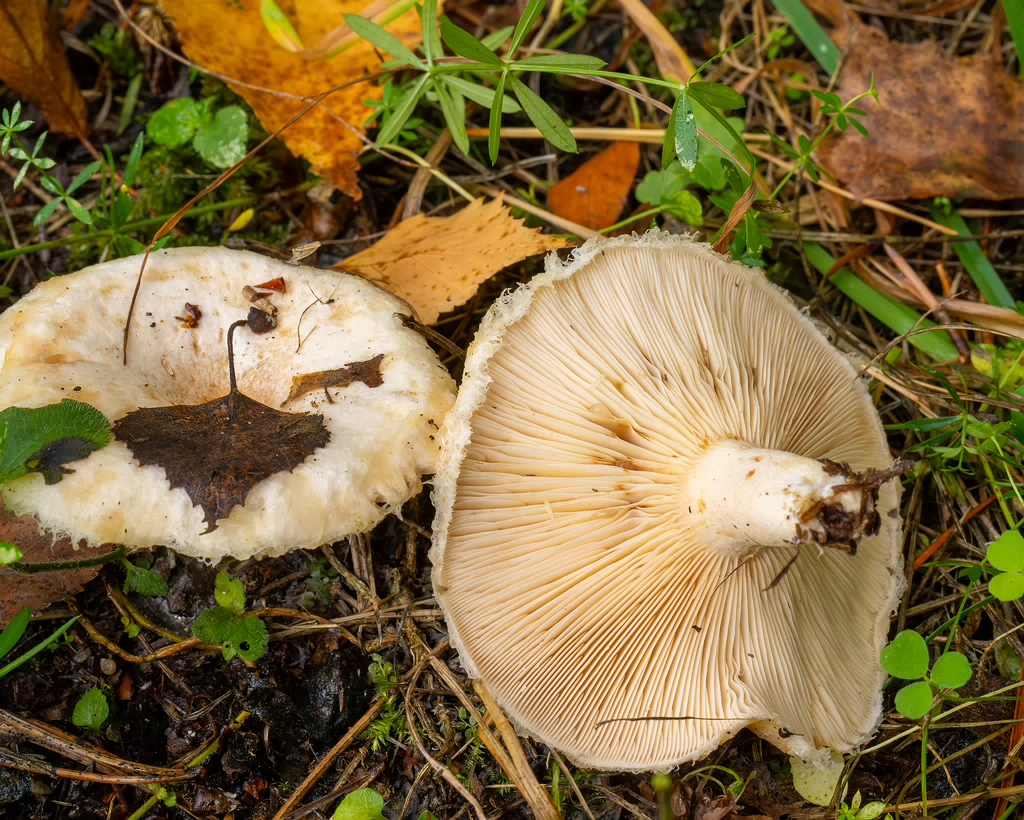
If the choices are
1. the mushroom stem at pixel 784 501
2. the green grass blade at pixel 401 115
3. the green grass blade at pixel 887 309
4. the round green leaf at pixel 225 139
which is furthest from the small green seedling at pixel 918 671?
the round green leaf at pixel 225 139

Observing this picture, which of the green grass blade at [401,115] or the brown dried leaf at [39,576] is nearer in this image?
the brown dried leaf at [39,576]

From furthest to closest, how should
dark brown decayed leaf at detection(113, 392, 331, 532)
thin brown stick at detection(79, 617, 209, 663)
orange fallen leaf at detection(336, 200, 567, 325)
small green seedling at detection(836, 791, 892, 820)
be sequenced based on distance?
orange fallen leaf at detection(336, 200, 567, 325), thin brown stick at detection(79, 617, 209, 663), small green seedling at detection(836, 791, 892, 820), dark brown decayed leaf at detection(113, 392, 331, 532)

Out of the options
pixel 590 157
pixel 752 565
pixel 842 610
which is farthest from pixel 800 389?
pixel 590 157

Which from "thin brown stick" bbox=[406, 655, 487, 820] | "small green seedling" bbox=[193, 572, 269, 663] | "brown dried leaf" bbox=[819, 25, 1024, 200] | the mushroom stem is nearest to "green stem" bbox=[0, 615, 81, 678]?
"small green seedling" bbox=[193, 572, 269, 663]

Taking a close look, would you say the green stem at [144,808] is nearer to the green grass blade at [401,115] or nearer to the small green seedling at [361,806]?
the small green seedling at [361,806]

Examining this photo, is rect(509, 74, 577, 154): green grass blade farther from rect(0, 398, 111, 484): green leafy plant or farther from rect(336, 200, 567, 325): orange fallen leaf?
rect(0, 398, 111, 484): green leafy plant

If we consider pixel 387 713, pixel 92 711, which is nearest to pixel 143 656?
pixel 92 711
